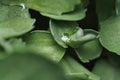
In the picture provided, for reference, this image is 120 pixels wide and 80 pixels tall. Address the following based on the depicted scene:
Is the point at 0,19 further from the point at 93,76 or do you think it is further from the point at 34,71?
the point at 34,71

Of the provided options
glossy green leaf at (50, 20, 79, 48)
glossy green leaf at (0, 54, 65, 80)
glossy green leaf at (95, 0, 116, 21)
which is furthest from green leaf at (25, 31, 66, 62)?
glossy green leaf at (0, 54, 65, 80)

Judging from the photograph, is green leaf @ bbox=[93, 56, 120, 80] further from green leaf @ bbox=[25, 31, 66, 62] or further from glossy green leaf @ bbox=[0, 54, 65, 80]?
glossy green leaf @ bbox=[0, 54, 65, 80]

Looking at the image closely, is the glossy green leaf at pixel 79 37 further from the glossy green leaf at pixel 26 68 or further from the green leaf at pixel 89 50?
the glossy green leaf at pixel 26 68

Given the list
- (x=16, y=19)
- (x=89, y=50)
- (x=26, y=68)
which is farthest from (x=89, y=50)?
(x=26, y=68)

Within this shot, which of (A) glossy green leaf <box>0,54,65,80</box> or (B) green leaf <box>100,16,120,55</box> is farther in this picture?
(B) green leaf <box>100,16,120,55</box>

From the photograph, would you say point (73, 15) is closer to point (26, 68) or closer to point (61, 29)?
point (61, 29)
